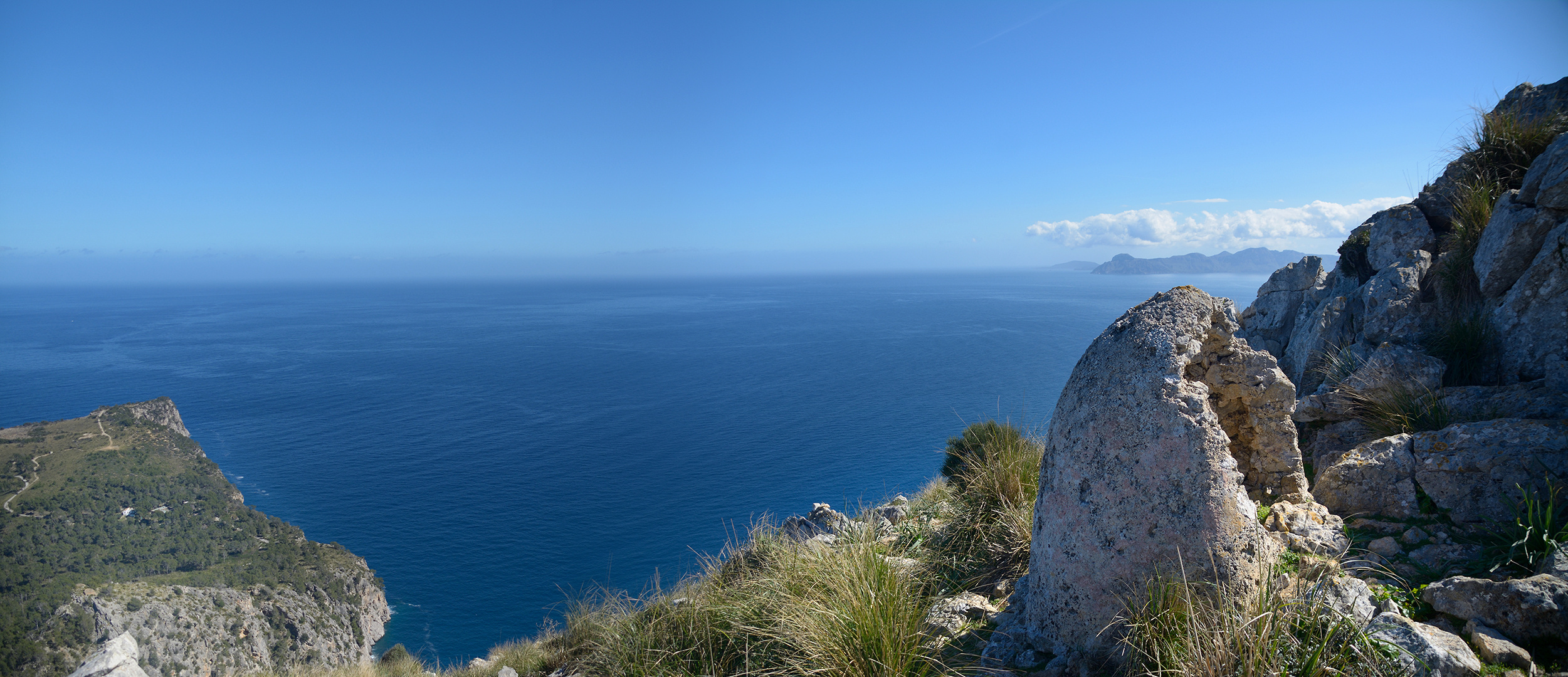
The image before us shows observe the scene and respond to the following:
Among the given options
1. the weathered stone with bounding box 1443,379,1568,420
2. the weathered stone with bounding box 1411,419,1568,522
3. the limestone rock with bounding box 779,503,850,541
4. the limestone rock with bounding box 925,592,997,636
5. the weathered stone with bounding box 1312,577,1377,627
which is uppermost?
the weathered stone with bounding box 1443,379,1568,420

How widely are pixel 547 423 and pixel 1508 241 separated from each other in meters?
66.0

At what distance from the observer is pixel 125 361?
103m

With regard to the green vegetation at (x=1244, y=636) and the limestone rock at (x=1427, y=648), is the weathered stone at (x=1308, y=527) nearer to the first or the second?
the green vegetation at (x=1244, y=636)

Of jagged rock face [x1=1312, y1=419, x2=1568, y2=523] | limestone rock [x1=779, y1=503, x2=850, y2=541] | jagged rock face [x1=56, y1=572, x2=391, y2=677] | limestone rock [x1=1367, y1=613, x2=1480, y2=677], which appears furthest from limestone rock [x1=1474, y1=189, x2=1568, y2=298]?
jagged rock face [x1=56, y1=572, x2=391, y2=677]

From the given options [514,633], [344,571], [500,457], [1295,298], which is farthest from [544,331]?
[1295,298]

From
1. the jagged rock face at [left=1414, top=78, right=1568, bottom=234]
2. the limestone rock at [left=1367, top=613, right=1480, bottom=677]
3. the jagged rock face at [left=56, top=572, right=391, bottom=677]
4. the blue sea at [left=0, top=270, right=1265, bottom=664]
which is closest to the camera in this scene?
the limestone rock at [left=1367, top=613, right=1480, bottom=677]

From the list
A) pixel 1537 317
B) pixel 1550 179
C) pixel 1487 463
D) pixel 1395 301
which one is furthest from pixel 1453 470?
pixel 1395 301

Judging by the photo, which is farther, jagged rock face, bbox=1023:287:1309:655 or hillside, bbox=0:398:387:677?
hillside, bbox=0:398:387:677

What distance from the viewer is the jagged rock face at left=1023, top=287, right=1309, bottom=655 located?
3.71 meters

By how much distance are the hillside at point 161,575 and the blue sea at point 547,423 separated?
3167mm

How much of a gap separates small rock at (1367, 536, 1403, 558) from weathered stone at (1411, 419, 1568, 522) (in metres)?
0.61

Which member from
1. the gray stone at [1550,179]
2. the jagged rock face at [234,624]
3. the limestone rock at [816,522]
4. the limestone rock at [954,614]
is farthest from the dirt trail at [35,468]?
the gray stone at [1550,179]

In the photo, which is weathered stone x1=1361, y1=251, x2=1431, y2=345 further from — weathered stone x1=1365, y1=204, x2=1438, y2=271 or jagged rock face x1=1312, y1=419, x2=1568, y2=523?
jagged rock face x1=1312, y1=419, x2=1568, y2=523

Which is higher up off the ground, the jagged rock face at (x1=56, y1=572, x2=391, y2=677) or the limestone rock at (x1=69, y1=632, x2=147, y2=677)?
the limestone rock at (x1=69, y1=632, x2=147, y2=677)
